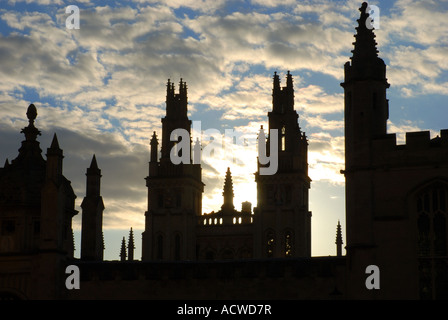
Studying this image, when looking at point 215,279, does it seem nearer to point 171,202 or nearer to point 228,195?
point 171,202

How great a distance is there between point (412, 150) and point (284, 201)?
52356 millimetres

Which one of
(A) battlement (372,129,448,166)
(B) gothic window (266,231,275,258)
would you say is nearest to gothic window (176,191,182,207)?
(B) gothic window (266,231,275,258)

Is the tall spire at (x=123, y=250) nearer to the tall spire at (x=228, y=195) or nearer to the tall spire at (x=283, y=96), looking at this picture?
the tall spire at (x=228, y=195)

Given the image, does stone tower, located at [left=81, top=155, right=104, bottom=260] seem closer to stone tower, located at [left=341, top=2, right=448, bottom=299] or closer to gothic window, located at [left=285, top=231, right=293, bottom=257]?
stone tower, located at [left=341, top=2, right=448, bottom=299]

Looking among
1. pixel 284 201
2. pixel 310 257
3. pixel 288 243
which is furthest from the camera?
pixel 284 201

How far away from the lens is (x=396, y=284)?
3347 cm

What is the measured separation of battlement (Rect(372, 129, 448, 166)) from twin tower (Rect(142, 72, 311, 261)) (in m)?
50.1

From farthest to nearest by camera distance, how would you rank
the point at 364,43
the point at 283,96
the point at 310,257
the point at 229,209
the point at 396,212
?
the point at 229,209 → the point at 283,96 → the point at 364,43 → the point at 310,257 → the point at 396,212

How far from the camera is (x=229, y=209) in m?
92.1

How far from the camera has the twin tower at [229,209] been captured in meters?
85.6

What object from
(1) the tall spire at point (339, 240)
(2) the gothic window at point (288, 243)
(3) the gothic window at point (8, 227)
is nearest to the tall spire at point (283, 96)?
(2) the gothic window at point (288, 243)

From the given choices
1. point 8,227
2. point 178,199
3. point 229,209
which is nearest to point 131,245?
point 178,199
